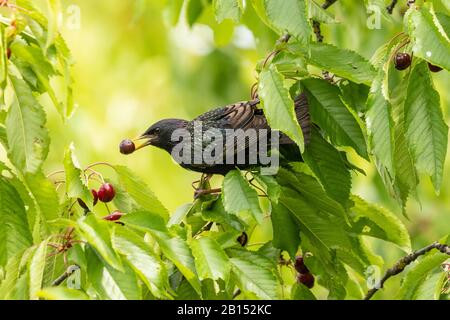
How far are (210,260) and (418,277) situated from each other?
2.95 feet

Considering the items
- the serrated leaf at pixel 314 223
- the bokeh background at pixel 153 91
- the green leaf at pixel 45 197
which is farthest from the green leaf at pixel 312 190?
the bokeh background at pixel 153 91

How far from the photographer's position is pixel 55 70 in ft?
11.9

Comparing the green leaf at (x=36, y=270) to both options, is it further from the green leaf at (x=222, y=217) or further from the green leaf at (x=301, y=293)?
the green leaf at (x=301, y=293)

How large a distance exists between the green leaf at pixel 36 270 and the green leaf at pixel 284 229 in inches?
46.3

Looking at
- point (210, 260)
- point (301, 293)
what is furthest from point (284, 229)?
point (210, 260)

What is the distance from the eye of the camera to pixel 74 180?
3.76 metres

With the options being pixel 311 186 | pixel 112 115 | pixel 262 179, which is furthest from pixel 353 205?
pixel 112 115

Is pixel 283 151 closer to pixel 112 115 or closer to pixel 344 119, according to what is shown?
pixel 344 119

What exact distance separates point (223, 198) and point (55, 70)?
0.79 metres

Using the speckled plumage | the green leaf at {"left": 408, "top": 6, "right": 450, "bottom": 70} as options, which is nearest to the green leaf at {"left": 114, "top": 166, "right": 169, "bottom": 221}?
the speckled plumage

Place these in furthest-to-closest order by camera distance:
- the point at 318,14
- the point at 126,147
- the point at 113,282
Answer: the point at 126,147 → the point at 318,14 → the point at 113,282

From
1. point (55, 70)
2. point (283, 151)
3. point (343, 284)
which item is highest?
point (55, 70)

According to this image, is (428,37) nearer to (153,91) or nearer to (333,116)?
(333,116)

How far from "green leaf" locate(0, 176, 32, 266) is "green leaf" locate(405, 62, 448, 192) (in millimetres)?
1445
